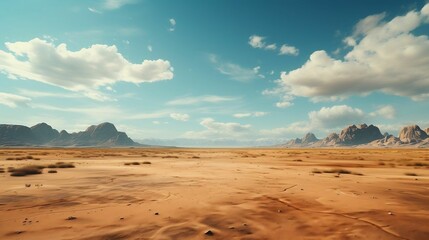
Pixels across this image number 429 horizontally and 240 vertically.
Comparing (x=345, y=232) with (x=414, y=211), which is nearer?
(x=345, y=232)

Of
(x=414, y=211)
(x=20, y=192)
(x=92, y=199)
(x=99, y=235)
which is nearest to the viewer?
(x=99, y=235)

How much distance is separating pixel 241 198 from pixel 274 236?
465 cm

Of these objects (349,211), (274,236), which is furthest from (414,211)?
(274,236)

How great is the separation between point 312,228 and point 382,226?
1.90 meters

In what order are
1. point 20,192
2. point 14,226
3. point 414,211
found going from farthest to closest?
point 20,192 < point 414,211 < point 14,226

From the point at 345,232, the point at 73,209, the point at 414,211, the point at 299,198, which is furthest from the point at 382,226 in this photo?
the point at 73,209

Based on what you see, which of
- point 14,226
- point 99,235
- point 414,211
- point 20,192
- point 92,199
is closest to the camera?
point 99,235

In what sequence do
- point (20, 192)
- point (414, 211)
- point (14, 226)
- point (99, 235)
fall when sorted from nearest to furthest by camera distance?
point (99, 235), point (14, 226), point (414, 211), point (20, 192)

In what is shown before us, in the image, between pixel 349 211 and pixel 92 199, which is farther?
pixel 92 199

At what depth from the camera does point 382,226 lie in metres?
7.43

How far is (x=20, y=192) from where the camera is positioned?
12.1 m

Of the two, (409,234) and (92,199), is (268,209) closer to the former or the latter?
(409,234)

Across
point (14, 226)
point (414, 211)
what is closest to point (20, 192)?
point (14, 226)

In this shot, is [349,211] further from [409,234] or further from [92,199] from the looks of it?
[92,199]
